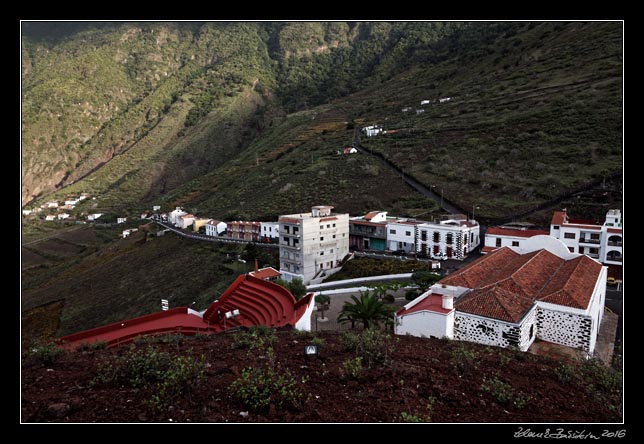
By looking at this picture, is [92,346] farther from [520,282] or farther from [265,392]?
[520,282]

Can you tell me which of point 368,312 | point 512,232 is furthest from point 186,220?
point 368,312

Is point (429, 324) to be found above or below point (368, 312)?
below

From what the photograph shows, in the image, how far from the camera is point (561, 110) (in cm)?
4731

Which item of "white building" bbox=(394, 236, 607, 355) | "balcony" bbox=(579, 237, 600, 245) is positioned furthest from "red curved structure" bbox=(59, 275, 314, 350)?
"balcony" bbox=(579, 237, 600, 245)

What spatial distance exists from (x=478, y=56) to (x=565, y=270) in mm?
79163

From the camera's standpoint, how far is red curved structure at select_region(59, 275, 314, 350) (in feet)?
36.5

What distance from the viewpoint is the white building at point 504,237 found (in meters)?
27.3

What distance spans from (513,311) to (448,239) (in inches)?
680

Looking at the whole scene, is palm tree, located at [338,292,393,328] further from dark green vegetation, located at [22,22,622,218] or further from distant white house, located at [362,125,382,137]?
distant white house, located at [362,125,382,137]

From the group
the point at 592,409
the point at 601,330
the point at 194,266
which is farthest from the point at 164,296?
the point at 592,409

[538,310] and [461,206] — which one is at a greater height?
[461,206]

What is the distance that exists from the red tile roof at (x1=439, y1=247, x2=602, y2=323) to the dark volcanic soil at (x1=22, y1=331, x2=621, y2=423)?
5058mm

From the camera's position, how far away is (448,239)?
94.2 ft

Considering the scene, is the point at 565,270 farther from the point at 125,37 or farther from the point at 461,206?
the point at 125,37
